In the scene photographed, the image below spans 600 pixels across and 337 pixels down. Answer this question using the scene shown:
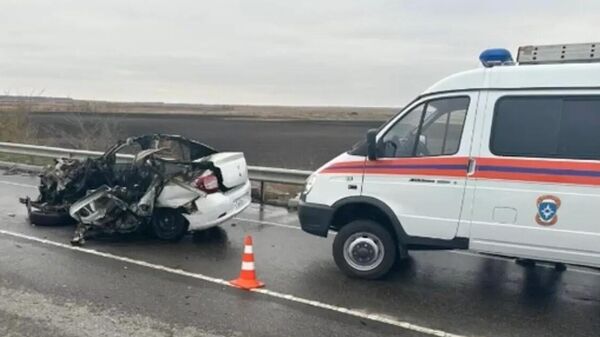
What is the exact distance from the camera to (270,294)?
521cm

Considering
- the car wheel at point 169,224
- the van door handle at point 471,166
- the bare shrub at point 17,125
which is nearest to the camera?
the van door handle at point 471,166

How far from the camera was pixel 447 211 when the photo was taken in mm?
5301

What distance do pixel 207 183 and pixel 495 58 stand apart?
398 cm

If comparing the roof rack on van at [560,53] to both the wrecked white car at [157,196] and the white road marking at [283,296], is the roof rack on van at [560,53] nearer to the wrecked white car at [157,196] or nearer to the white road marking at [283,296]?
the white road marking at [283,296]

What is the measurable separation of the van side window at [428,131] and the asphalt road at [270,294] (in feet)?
4.73

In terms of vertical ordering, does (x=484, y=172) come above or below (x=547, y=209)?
above

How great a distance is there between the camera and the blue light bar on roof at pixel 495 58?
17.4 ft

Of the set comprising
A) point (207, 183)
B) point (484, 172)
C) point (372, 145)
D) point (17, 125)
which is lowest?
point (207, 183)

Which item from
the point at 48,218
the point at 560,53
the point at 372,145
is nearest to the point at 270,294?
the point at 372,145

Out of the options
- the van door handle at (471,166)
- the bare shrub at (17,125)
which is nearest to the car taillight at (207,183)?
the van door handle at (471,166)

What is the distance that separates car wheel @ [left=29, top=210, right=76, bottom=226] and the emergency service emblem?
6626 millimetres

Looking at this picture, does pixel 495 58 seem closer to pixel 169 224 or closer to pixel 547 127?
pixel 547 127

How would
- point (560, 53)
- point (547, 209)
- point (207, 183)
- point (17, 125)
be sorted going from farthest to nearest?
point (17, 125)
point (207, 183)
point (560, 53)
point (547, 209)

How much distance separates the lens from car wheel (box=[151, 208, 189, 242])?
724cm
